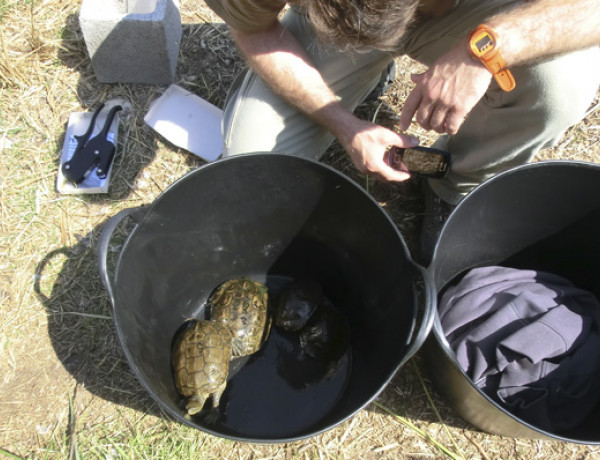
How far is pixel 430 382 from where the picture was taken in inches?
82.3

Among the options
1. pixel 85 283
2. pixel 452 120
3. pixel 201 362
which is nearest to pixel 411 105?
pixel 452 120

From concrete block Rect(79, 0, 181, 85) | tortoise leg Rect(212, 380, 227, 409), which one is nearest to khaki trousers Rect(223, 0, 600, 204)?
concrete block Rect(79, 0, 181, 85)

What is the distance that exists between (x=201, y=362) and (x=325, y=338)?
533mm

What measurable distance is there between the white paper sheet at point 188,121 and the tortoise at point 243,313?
0.80m

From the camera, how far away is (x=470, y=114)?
2172 millimetres

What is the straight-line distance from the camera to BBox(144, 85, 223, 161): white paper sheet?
2586mm

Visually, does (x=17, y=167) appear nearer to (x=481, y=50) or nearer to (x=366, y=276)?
(x=366, y=276)

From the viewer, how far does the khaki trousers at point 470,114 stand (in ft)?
6.06

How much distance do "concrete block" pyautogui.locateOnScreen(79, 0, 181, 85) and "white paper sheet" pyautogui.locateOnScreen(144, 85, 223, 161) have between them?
165mm

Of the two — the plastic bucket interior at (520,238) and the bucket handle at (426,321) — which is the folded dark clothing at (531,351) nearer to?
the plastic bucket interior at (520,238)

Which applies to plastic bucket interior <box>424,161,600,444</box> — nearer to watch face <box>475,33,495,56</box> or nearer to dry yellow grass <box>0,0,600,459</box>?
dry yellow grass <box>0,0,600,459</box>

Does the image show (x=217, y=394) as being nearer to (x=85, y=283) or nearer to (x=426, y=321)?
(x=85, y=283)

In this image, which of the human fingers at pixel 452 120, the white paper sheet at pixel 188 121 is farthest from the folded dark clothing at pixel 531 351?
the white paper sheet at pixel 188 121

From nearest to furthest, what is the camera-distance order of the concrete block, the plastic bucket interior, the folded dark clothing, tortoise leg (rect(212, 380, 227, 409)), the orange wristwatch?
the orange wristwatch
the plastic bucket interior
the folded dark clothing
tortoise leg (rect(212, 380, 227, 409))
the concrete block
